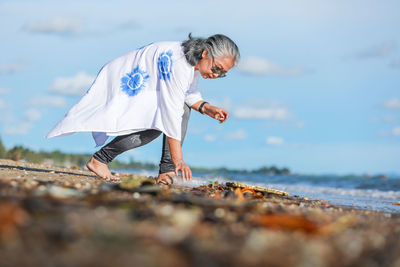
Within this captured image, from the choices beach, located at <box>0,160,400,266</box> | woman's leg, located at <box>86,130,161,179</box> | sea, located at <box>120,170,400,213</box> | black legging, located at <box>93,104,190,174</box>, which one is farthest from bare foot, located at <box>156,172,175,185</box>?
beach, located at <box>0,160,400,266</box>

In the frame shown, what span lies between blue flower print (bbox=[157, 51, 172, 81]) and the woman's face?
351 mm

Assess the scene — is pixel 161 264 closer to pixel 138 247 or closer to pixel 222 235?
pixel 138 247

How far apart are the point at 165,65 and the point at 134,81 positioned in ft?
1.57

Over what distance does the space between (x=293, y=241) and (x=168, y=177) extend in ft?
13.5

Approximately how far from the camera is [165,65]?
5.54m

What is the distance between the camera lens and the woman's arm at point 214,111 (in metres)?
5.65

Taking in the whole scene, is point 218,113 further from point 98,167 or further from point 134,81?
point 98,167

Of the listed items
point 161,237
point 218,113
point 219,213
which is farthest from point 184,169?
point 161,237

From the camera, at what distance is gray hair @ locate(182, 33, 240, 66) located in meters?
5.38

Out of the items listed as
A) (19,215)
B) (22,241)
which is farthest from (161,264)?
(19,215)

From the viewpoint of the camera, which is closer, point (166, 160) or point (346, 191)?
point (166, 160)

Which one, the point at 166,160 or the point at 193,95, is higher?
the point at 193,95

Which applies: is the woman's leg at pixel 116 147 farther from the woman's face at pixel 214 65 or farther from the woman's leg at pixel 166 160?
the woman's face at pixel 214 65

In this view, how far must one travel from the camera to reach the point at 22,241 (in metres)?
1.92
